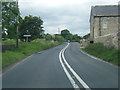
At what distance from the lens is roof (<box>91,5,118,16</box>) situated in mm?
57500

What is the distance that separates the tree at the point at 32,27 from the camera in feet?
258

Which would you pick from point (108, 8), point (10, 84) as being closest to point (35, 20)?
point (108, 8)

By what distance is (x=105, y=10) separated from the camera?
195 feet

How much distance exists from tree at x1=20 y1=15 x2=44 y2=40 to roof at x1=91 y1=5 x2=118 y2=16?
999 inches

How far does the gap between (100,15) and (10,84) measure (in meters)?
49.6

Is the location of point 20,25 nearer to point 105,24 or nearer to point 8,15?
point 8,15

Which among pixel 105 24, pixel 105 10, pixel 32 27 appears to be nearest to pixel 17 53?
pixel 105 24

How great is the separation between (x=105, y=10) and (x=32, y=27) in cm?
2938

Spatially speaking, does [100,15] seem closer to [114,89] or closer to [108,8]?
[108,8]

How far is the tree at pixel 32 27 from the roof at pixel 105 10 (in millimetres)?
25387

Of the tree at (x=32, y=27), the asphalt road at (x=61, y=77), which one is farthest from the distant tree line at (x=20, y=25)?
the asphalt road at (x=61, y=77)

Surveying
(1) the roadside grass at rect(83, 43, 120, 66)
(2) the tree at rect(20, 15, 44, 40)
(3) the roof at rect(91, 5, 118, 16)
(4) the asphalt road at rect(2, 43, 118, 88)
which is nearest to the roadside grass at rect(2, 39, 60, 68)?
(4) the asphalt road at rect(2, 43, 118, 88)

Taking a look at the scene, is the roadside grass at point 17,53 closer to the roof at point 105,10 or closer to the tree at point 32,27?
the roof at point 105,10

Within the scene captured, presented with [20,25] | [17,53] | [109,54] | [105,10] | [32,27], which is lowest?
[17,53]
